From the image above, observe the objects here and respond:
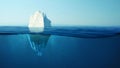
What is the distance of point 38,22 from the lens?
188 cm

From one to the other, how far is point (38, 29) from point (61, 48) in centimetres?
53

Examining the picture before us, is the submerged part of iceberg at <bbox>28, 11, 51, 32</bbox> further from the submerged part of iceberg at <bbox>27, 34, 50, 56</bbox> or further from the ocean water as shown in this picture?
the submerged part of iceberg at <bbox>27, 34, 50, 56</bbox>

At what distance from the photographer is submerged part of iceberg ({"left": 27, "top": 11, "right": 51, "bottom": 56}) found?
173 centimetres

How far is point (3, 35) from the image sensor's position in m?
2.12

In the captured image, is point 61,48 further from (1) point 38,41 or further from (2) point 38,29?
(2) point 38,29

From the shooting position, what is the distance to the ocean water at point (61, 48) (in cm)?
203

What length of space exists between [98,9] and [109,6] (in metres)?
0.14

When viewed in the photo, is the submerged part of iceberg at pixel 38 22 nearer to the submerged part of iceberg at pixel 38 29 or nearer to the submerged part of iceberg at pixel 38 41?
the submerged part of iceberg at pixel 38 29

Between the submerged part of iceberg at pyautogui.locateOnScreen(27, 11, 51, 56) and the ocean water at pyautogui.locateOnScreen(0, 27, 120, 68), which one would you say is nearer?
the submerged part of iceberg at pyautogui.locateOnScreen(27, 11, 51, 56)

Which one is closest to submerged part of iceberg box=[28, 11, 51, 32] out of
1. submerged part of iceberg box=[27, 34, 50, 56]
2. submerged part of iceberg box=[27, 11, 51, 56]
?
submerged part of iceberg box=[27, 11, 51, 56]

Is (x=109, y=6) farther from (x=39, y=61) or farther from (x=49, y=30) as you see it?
(x=39, y=61)

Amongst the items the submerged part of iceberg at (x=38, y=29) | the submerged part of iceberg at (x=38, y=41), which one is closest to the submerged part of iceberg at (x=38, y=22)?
the submerged part of iceberg at (x=38, y=29)

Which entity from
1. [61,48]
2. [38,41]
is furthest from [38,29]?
[61,48]

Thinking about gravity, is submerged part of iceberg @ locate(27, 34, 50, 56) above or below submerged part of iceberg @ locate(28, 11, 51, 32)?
below
